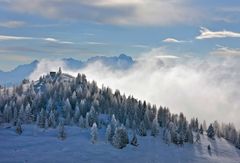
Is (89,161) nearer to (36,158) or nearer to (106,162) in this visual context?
(106,162)

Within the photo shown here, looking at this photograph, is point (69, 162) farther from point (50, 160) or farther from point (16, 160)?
point (16, 160)

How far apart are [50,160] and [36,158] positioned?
5792mm

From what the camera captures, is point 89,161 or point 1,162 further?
point 89,161

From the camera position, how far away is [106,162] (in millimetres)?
198750

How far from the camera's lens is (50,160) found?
19200 cm

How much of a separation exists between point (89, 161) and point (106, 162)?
7065 millimetres

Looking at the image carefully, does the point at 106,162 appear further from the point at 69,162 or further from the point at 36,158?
the point at 36,158

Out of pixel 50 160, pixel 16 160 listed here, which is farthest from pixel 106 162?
pixel 16 160

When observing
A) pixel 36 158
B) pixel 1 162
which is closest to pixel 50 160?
pixel 36 158

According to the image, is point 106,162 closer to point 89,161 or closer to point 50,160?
point 89,161

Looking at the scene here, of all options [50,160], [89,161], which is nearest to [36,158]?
[50,160]

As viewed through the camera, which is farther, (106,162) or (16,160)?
(106,162)

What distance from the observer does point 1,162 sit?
594 feet

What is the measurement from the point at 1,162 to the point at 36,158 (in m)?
16.2
